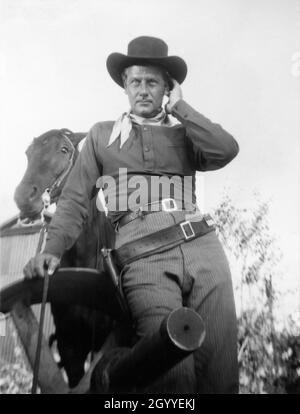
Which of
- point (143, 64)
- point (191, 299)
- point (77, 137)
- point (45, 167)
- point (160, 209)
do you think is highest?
point (143, 64)

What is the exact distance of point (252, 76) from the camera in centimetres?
188

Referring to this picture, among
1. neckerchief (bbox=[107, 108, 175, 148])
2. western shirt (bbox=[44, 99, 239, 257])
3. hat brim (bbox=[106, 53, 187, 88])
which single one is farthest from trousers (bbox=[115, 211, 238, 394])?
hat brim (bbox=[106, 53, 187, 88])

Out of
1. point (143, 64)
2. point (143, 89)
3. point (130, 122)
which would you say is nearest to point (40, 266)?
point (130, 122)

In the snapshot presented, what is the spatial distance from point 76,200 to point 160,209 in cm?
31

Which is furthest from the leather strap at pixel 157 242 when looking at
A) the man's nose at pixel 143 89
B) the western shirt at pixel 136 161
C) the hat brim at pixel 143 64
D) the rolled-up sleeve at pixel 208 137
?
the hat brim at pixel 143 64

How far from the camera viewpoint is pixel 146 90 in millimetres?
1514

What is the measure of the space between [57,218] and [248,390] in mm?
866

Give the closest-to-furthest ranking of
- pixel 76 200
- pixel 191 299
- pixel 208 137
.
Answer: pixel 191 299 < pixel 208 137 < pixel 76 200

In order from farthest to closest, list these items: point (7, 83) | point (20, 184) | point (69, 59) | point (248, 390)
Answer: point (69, 59) → point (7, 83) → point (20, 184) → point (248, 390)

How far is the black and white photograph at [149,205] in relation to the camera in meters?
1.22

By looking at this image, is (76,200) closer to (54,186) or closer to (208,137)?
(54,186)

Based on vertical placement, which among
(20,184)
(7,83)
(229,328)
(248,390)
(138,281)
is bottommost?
(248,390)

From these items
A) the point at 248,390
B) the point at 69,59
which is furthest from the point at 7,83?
the point at 248,390
